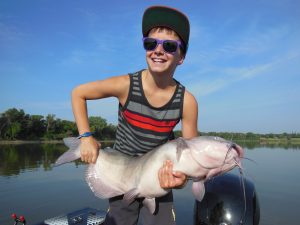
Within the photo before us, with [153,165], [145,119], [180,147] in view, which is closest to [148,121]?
[145,119]

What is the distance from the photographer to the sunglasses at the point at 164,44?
10.6 ft

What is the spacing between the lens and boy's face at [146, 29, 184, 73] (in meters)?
3.24

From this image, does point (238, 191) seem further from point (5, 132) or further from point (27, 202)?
point (5, 132)

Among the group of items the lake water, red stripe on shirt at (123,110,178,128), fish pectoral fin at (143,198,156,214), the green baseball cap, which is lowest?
the lake water

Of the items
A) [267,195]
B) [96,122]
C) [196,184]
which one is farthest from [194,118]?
[96,122]

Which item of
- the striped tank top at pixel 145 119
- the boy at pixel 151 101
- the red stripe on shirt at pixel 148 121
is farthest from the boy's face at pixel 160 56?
the red stripe on shirt at pixel 148 121

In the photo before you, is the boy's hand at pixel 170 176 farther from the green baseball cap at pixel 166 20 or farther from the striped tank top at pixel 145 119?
the green baseball cap at pixel 166 20

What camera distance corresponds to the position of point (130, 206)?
11.1 ft

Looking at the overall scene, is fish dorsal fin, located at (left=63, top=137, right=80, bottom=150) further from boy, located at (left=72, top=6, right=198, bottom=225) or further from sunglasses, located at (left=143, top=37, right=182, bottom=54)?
sunglasses, located at (left=143, top=37, right=182, bottom=54)

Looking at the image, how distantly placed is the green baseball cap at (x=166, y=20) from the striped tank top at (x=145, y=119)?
2.00ft

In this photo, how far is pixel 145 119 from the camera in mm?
3373

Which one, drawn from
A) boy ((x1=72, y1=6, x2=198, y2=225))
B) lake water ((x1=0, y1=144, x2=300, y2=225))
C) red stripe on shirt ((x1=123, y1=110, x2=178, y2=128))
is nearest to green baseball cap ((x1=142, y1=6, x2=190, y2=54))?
boy ((x1=72, y1=6, x2=198, y2=225))

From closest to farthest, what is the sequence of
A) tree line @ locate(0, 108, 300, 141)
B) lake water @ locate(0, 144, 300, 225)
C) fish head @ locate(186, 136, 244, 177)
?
fish head @ locate(186, 136, 244, 177), lake water @ locate(0, 144, 300, 225), tree line @ locate(0, 108, 300, 141)

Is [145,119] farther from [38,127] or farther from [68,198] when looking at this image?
[38,127]
